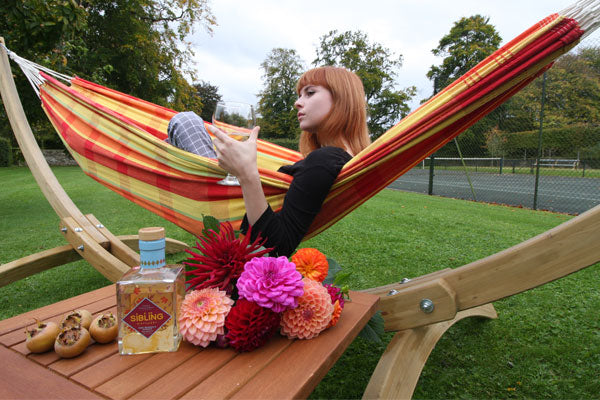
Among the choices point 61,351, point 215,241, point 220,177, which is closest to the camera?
point 61,351

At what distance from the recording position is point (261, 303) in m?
0.68

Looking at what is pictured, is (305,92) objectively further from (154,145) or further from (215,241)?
(215,241)

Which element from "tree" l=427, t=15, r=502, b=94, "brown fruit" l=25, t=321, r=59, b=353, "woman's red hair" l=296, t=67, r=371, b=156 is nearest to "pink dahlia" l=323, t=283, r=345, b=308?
"brown fruit" l=25, t=321, r=59, b=353

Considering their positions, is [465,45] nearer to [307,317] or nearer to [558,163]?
[558,163]

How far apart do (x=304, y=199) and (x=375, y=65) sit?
2427 centimetres

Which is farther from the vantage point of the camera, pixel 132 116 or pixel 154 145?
pixel 132 116

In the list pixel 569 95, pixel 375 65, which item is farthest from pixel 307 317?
pixel 375 65

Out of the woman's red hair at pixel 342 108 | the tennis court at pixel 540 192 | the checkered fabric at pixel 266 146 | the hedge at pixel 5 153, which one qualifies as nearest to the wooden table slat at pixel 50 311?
the checkered fabric at pixel 266 146

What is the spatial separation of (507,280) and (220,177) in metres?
1.11

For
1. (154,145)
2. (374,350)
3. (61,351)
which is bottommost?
(374,350)

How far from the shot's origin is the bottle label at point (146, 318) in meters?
0.68

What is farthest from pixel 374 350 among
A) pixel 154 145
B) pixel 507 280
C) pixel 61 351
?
pixel 154 145

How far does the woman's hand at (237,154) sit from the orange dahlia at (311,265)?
279 millimetres

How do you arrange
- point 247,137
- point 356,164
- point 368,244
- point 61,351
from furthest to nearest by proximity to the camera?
point 368,244
point 356,164
point 247,137
point 61,351
